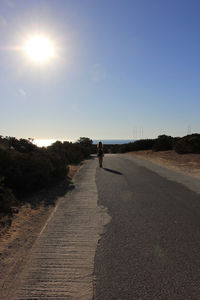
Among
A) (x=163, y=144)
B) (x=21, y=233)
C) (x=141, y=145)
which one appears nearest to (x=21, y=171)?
(x=21, y=233)

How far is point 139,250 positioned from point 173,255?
1.88ft

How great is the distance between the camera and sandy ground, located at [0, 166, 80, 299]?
3.96 m

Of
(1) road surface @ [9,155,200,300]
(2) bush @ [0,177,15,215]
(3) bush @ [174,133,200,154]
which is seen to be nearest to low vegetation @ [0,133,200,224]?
(2) bush @ [0,177,15,215]

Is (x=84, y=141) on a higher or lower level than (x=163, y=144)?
higher

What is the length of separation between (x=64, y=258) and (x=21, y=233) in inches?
71.5

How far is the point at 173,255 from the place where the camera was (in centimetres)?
436

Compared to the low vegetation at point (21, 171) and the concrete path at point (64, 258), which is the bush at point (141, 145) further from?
the concrete path at point (64, 258)

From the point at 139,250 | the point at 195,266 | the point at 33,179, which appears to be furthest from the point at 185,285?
the point at 33,179

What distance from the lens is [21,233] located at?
227 inches

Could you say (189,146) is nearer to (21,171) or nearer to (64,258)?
(21,171)

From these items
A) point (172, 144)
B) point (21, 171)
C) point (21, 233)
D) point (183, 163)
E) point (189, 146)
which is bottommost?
point (21, 233)

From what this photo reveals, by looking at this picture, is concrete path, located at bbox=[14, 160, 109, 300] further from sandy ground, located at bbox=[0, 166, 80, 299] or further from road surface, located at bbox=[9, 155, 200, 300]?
sandy ground, located at bbox=[0, 166, 80, 299]

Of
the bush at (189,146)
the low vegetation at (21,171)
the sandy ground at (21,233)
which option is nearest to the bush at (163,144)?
the bush at (189,146)

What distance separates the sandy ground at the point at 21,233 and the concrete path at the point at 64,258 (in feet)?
0.58
